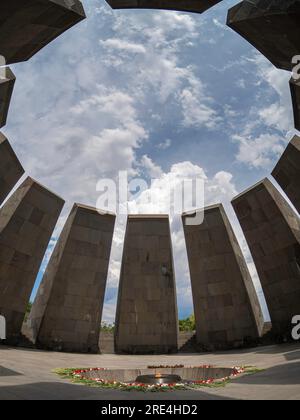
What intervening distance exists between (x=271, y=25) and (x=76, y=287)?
1579 cm

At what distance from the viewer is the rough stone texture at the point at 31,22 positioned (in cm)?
895

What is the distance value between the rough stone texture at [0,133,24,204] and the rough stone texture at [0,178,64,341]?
227 centimetres

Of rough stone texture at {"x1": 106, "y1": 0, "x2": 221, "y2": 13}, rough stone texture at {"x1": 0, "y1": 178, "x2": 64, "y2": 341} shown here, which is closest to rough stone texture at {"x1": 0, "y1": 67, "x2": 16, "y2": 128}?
rough stone texture at {"x1": 106, "y1": 0, "x2": 221, "y2": 13}

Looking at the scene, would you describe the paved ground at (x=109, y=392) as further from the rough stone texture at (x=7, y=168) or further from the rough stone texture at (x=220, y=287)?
the rough stone texture at (x=7, y=168)

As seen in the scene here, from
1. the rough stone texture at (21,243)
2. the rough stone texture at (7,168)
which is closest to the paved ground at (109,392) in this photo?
the rough stone texture at (21,243)

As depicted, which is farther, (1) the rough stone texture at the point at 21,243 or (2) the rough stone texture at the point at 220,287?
(2) the rough stone texture at the point at 220,287

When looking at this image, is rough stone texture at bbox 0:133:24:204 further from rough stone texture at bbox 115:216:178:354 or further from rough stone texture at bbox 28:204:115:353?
rough stone texture at bbox 115:216:178:354

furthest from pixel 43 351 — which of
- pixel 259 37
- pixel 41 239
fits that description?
pixel 259 37

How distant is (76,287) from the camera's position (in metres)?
19.9

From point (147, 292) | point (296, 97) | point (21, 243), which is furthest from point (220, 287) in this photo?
point (296, 97)

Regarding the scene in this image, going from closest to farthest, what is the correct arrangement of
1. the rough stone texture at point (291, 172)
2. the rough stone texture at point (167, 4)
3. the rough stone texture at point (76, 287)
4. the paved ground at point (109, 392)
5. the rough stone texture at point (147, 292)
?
1. the paved ground at point (109, 392)
2. the rough stone texture at point (167, 4)
3. the rough stone texture at point (291, 172)
4. the rough stone texture at point (76, 287)
5. the rough stone texture at point (147, 292)

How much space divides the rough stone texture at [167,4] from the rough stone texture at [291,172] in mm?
8582

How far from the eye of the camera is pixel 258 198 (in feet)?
64.4
